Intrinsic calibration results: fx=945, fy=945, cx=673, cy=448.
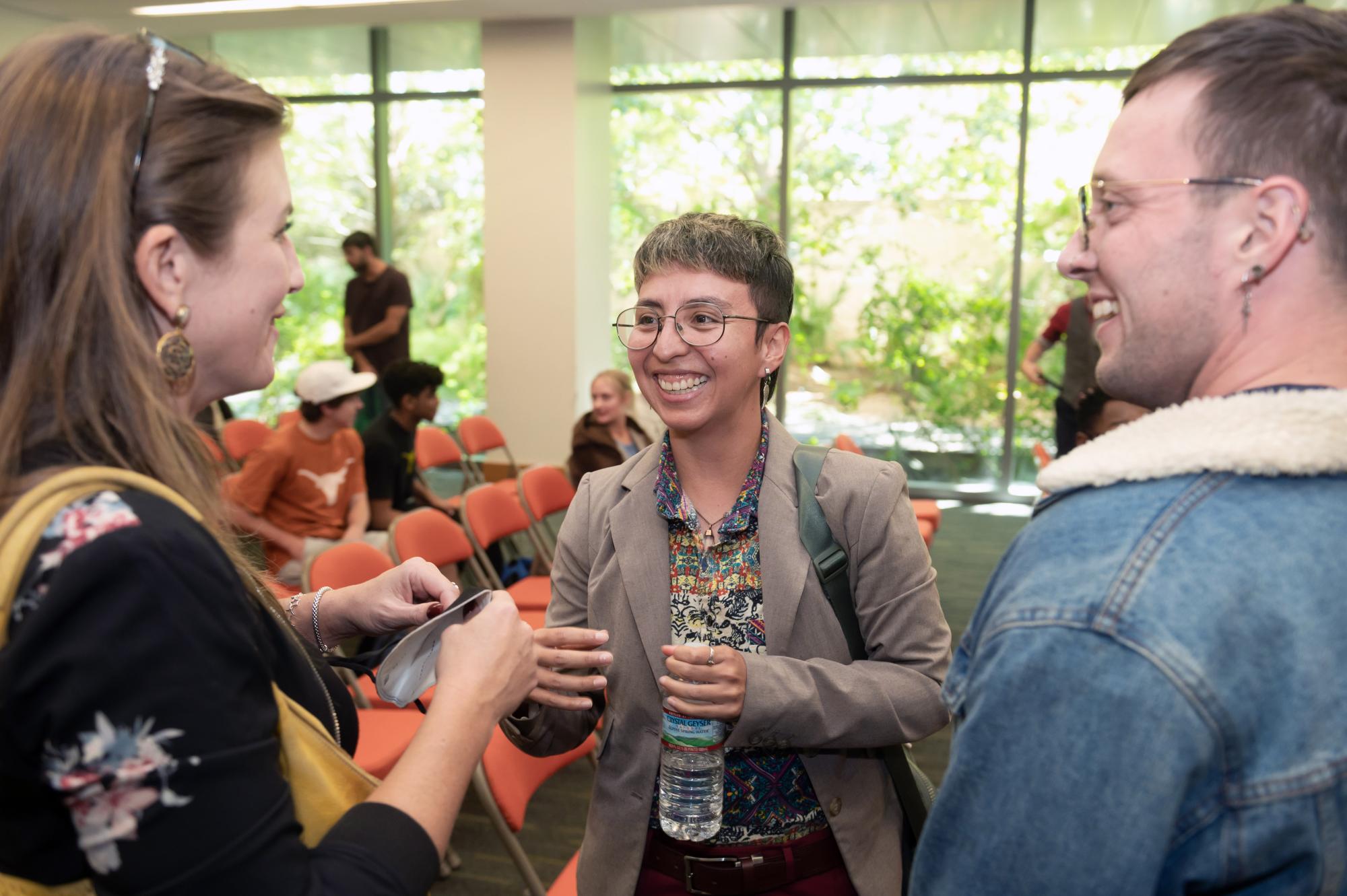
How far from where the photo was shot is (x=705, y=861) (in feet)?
4.85

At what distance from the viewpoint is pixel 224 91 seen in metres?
0.91

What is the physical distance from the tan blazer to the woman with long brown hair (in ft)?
1.87

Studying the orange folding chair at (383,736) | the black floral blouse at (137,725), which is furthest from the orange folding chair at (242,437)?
the black floral blouse at (137,725)

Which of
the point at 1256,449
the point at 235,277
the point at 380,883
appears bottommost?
the point at 380,883

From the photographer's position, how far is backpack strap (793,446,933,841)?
1.52 m

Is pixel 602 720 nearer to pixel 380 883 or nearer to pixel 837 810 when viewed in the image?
pixel 837 810

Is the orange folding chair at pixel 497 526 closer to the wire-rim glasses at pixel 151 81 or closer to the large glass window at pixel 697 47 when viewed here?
the wire-rim glasses at pixel 151 81

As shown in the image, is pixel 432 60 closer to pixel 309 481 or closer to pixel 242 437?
pixel 242 437

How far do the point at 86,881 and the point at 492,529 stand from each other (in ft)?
10.2

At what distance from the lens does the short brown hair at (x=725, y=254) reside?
163 centimetres

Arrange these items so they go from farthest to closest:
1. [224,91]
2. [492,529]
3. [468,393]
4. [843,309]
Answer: [468,393] → [843,309] → [492,529] → [224,91]

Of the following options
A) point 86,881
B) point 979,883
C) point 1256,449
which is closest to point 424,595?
point 86,881

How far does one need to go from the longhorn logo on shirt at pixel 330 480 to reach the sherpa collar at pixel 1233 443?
150 inches

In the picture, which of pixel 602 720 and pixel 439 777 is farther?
pixel 602 720
